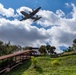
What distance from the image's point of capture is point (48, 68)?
144 feet

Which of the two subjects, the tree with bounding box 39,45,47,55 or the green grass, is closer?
the green grass

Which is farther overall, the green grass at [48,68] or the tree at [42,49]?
the tree at [42,49]

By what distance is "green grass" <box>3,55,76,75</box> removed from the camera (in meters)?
40.9

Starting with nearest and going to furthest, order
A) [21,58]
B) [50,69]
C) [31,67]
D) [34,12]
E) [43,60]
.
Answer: [50,69]
[31,67]
[43,60]
[21,58]
[34,12]

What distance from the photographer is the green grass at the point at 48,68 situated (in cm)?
4091

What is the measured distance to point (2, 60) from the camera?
50.0 metres

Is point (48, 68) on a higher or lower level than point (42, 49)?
lower

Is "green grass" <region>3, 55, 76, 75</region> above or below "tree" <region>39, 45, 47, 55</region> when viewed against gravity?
below

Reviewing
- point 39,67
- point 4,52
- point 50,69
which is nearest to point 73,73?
point 50,69

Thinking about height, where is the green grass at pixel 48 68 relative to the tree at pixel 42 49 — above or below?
below

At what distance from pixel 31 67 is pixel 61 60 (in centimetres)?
640

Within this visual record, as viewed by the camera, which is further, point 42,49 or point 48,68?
point 42,49

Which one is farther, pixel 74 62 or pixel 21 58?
pixel 21 58

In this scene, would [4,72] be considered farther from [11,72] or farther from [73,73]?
[73,73]
